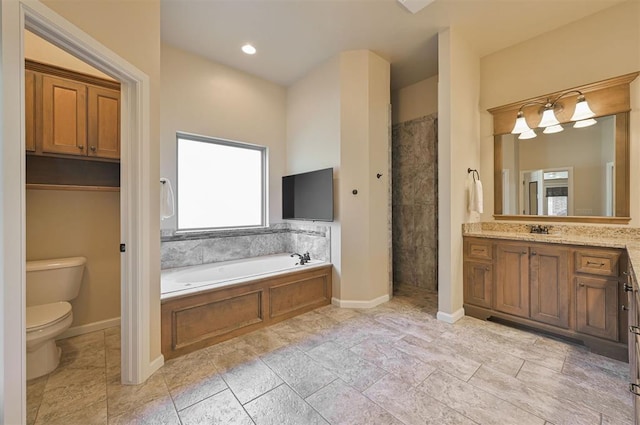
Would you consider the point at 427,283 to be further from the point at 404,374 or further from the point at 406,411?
the point at 406,411

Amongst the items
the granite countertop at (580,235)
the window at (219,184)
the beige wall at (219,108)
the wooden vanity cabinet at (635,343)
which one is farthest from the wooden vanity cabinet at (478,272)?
the window at (219,184)

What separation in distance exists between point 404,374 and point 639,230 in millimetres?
2380

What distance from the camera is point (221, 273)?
314 cm

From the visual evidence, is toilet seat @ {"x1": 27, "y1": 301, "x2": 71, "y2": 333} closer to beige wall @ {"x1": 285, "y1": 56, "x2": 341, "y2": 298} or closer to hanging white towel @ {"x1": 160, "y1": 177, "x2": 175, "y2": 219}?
hanging white towel @ {"x1": 160, "y1": 177, "x2": 175, "y2": 219}

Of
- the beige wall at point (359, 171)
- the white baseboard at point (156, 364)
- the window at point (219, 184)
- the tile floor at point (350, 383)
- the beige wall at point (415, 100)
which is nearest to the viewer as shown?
the tile floor at point (350, 383)

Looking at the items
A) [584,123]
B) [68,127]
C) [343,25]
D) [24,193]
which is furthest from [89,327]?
[584,123]

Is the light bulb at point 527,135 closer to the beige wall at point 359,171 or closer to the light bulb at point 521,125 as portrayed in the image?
the light bulb at point 521,125

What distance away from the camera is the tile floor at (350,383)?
1481 mm

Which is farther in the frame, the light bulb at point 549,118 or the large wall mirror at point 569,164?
the light bulb at point 549,118

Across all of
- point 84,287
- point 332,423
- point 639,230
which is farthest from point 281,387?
point 639,230

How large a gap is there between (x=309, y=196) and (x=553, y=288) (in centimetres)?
263

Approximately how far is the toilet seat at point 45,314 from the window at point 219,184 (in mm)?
1333

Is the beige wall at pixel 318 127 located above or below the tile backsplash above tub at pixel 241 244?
above

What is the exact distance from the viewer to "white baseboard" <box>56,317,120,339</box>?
2385mm
